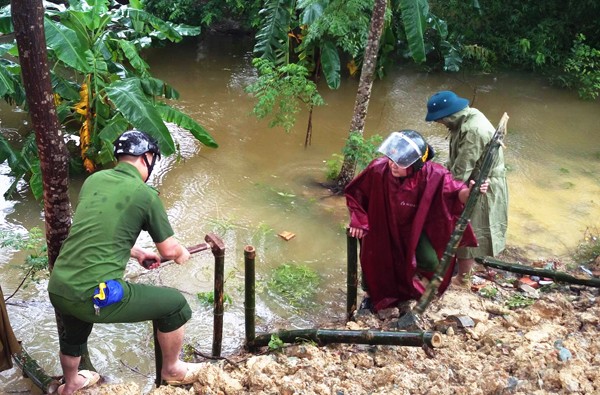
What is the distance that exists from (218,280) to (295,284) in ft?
5.77

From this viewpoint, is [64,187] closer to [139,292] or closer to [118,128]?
[139,292]

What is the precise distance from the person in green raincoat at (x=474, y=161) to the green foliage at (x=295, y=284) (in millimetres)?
1405

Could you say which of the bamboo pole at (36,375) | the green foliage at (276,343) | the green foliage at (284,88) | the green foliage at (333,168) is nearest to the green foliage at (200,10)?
the green foliage at (284,88)

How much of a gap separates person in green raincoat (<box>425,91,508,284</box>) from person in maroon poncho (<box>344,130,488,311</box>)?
0.39 m

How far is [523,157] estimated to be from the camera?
336 inches

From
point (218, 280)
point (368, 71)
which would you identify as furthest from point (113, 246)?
point (368, 71)

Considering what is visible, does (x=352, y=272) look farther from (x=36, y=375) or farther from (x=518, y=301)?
(x=36, y=375)

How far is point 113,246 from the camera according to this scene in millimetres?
3068

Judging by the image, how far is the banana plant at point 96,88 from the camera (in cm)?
607

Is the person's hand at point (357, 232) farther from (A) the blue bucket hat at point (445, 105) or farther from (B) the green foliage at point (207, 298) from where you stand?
(B) the green foliage at point (207, 298)

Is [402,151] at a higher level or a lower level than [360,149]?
higher

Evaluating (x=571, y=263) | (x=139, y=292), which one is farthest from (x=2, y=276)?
(x=571, y=263)

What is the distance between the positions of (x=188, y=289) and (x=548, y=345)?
122 inches

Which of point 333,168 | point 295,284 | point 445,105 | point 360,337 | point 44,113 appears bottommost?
point 295,284
